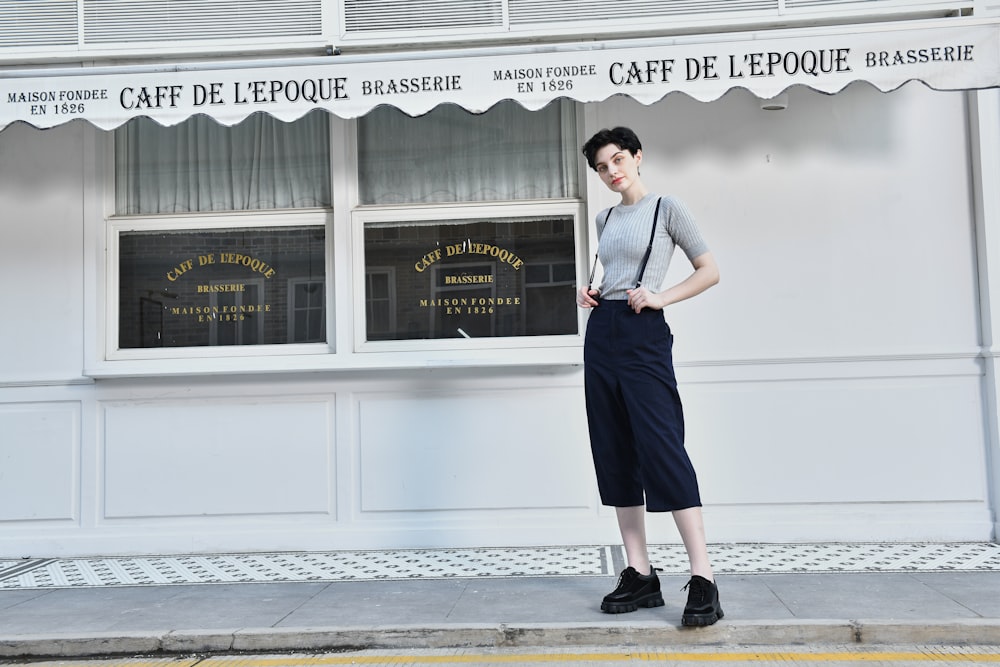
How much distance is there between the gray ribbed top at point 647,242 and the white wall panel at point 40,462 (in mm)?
3734

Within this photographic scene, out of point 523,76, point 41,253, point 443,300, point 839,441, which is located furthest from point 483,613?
point 41,253

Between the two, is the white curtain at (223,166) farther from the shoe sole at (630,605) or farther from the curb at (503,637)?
the shoe sole at (630,605)

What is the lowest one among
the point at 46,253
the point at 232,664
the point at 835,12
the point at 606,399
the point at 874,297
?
the point at 232,664

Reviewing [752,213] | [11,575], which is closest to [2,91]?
[11,575]

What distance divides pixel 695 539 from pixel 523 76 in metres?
2.59

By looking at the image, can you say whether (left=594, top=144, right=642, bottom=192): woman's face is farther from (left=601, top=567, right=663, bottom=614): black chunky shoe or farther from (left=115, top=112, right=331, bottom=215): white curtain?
(left=115, top=112, right=331, bottom=215): white curtain

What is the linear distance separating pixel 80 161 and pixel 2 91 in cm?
87

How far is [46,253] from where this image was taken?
603 cm

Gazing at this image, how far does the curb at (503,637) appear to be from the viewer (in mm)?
3842

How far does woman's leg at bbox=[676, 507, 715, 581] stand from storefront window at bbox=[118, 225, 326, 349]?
9.46ft

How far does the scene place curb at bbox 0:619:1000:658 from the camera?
12.6ft

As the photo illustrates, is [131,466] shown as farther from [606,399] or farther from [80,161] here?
[606,399]

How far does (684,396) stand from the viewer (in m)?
5.71

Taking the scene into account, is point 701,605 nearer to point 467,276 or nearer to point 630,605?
point 630,605
